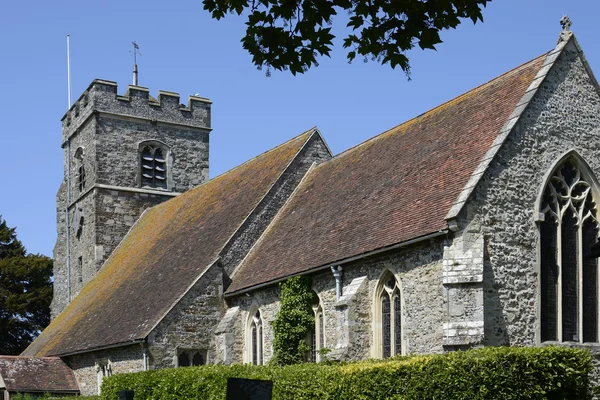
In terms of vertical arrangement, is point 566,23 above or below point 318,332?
above

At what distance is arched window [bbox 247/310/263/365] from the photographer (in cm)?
2423

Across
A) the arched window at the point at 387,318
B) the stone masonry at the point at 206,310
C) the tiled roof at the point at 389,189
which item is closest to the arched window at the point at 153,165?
the stone masonry at the point at 206,310

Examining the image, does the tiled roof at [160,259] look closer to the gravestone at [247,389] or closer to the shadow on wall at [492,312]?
the shadow on wall at [492,312]

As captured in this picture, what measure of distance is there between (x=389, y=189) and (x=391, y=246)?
298 centimetres

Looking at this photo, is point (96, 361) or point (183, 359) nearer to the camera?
point (183, 359)

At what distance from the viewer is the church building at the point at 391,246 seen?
17.8 metres

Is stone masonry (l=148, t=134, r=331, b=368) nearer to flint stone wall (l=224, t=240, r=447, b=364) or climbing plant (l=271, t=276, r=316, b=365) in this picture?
flint stone wall (l=224, t=240, r=447, b=364)

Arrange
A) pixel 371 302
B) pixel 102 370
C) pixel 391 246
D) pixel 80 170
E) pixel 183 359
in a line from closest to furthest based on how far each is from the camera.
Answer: pixel 391 246 → pixel 371 302 → pixel 183 359 → pixel 102 370 → pixel 80 170

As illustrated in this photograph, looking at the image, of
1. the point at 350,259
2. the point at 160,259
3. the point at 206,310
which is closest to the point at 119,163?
the point at 160,259

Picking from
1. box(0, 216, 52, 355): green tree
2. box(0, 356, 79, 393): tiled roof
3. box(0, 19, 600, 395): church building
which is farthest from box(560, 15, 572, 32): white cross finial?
box(0, 216, 52, 355): green tree

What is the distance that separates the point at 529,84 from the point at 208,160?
21480 millimetres

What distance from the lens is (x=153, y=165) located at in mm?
37719

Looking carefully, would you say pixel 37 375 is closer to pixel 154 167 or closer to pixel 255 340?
pixel 255 340

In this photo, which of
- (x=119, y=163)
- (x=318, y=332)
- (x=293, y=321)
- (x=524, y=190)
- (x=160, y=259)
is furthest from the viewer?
(x=119, y=163)
